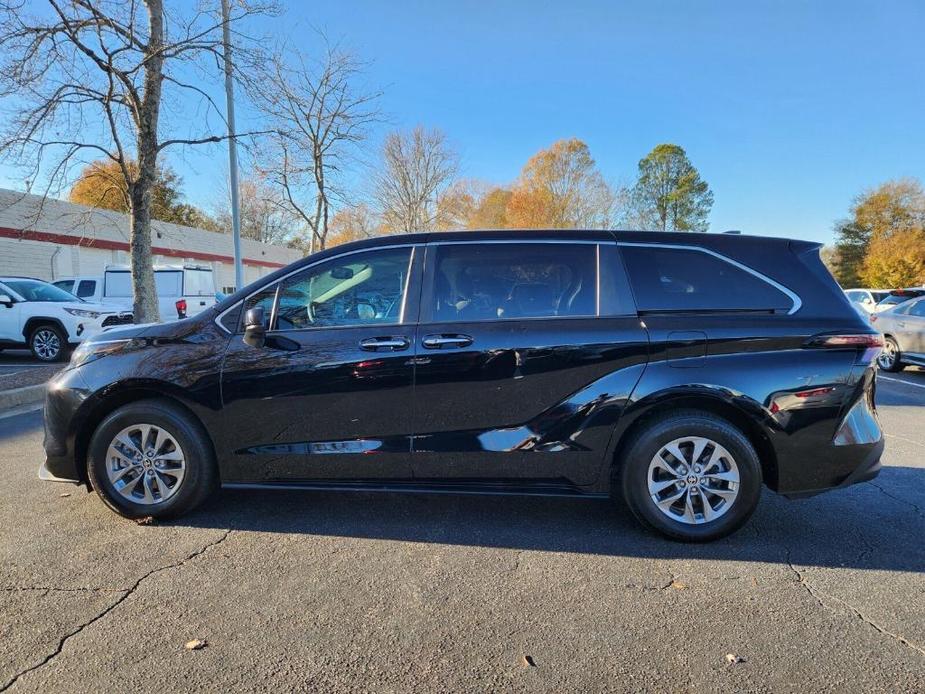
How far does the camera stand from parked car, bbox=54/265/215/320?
1395cm

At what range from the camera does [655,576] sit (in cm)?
292

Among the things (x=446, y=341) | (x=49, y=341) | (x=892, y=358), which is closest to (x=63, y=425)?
(x=446, y=341)

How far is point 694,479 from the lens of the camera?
3.23 meters

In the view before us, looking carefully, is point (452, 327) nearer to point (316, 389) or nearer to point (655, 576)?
point (316, 389)

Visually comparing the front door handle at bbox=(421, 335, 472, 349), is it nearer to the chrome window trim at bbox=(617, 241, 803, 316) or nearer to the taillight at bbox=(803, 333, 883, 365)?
the chrome window trim at bbox=(617, 241, 803, 316)

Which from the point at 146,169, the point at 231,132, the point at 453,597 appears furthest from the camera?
the point at 231,132

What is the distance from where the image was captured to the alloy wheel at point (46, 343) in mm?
10734

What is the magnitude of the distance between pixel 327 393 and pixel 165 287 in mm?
12770

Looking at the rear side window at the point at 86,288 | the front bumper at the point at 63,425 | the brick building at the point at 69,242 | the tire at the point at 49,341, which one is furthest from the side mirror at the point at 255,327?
the brick building at the point at 69,242

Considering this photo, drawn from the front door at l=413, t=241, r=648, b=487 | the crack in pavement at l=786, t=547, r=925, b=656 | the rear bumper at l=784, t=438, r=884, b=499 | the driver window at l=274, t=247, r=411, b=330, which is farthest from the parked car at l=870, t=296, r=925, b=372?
the driver window at l=274, t=247, r=411, b=330

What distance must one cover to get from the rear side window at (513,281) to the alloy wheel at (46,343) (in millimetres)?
10646

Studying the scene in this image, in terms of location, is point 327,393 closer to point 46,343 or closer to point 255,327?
point 255,327

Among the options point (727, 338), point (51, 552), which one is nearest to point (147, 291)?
point (51, 552)

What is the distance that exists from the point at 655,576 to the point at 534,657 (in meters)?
0.96
